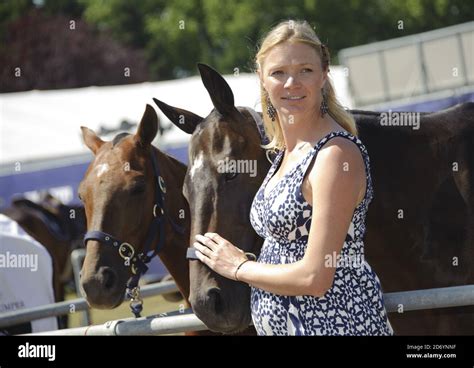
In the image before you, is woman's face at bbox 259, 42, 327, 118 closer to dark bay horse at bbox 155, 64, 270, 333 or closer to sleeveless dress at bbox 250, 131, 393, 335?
sleeveless dress at bbox 250, 131, 393, 335

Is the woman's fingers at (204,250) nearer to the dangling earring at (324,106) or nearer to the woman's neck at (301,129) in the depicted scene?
the woman's neck at (301,129)

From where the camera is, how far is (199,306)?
9.36ft

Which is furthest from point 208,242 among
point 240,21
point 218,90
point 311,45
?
point 240,21

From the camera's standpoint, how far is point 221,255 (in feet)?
8.16

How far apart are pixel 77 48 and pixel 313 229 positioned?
2990 centimetres

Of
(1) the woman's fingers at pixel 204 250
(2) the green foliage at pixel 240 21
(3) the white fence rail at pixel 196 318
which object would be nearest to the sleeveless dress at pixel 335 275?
(1) the woman's fingers at pixel 204 250

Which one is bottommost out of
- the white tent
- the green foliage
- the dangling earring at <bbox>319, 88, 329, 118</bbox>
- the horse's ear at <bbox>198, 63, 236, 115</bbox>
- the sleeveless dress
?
the sleeveless dress

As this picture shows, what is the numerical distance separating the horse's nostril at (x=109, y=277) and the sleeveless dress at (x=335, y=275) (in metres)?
1.83

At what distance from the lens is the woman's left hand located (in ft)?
8.01

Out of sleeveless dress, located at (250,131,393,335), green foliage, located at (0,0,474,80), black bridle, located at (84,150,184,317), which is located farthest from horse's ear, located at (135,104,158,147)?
green foliage, located at (0,0,474,80)

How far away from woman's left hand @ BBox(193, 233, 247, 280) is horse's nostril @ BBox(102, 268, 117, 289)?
153cm

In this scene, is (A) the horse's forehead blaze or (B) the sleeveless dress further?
(A) the horse's forehead blaze
